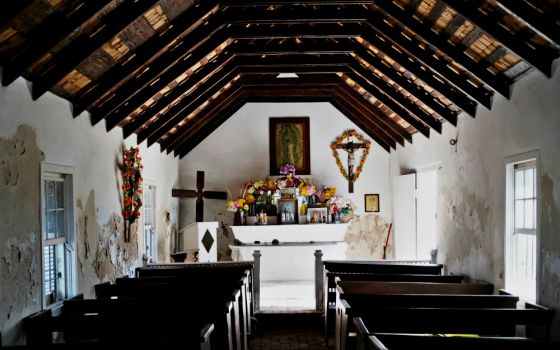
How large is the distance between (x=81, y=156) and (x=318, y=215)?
6286 mm

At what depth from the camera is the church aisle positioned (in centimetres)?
745

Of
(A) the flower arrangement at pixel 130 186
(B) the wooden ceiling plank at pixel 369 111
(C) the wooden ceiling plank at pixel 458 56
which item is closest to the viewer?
(C) the wooden ceiling plank at pixel 458 56

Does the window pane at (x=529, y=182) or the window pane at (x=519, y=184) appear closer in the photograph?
the window pane at (x=529, y=182)

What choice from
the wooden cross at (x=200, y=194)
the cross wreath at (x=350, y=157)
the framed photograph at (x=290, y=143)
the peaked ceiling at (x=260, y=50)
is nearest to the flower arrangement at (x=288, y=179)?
the framed photograph at (x=290, y=143)

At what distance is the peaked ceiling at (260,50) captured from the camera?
453 cm

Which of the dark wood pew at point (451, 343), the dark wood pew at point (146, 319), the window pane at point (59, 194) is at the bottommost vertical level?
the dark wood pew at point (146, 319)

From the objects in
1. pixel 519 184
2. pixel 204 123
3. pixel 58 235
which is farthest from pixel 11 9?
pixel 204 123

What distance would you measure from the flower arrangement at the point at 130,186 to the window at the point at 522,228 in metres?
4.78

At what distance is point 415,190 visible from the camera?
34.3 feet

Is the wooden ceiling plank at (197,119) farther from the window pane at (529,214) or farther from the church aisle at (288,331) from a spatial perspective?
the window pane at (529,214)

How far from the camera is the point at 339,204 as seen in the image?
466 inches

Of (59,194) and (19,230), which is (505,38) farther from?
(59,194)

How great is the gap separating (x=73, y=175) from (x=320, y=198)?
665cm

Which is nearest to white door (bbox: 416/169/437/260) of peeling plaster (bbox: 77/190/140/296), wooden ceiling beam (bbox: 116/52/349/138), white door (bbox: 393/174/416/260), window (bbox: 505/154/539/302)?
white door (bbox: 393/174/416/260)
